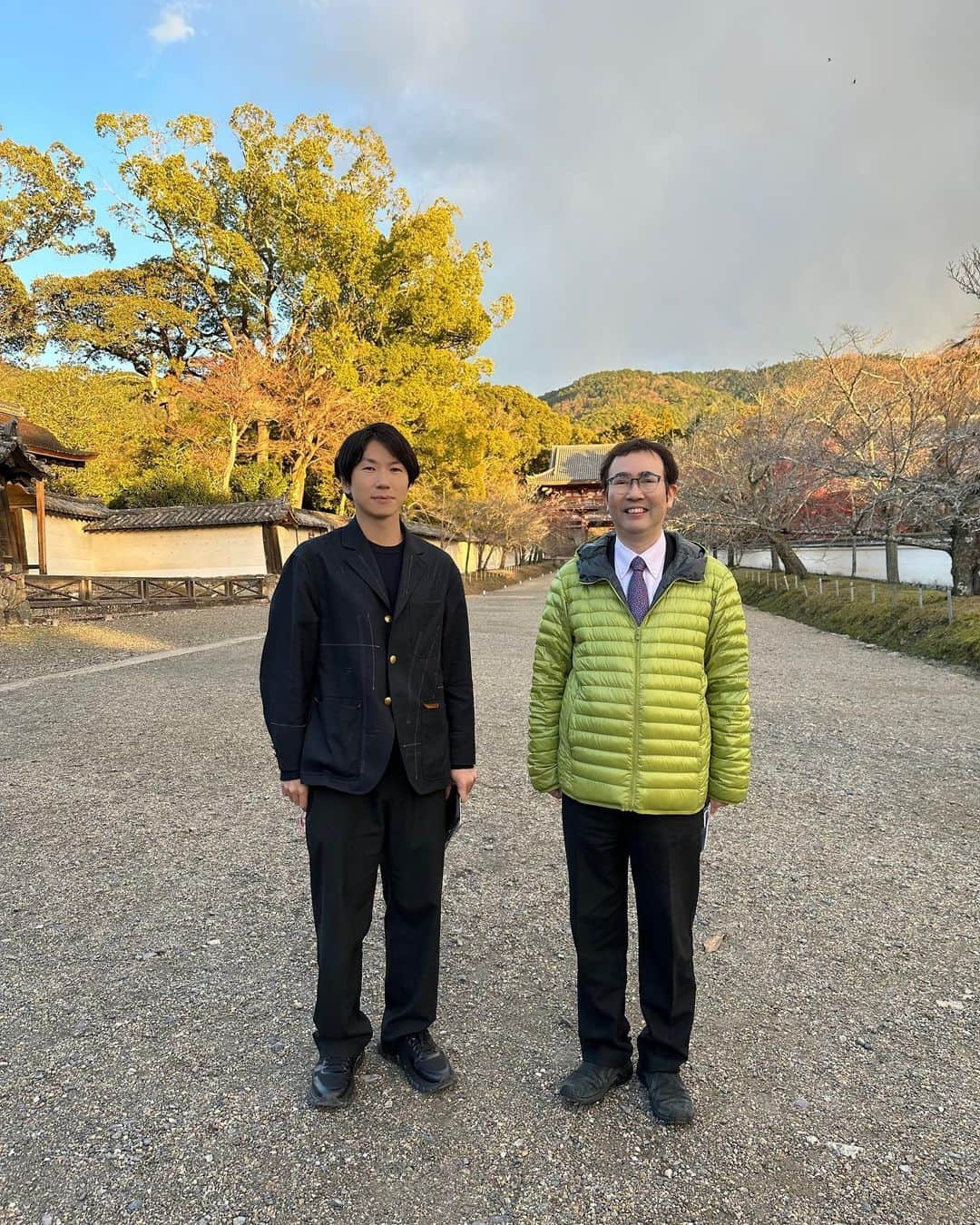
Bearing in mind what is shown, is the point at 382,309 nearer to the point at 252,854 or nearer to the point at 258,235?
the point at 258,235

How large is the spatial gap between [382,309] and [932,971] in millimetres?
23978

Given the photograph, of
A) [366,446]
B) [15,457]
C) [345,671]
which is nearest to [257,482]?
[15,457]

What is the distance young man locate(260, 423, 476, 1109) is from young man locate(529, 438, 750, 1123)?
1.03ft

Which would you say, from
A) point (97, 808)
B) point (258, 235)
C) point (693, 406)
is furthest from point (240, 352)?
point (693, 406)

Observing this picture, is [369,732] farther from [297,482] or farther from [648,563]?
[297,482]

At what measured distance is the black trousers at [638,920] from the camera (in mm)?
1857

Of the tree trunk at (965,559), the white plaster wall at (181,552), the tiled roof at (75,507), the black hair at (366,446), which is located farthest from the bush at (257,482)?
the black hair at (366,446)

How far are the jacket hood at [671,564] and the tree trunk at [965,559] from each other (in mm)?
11251

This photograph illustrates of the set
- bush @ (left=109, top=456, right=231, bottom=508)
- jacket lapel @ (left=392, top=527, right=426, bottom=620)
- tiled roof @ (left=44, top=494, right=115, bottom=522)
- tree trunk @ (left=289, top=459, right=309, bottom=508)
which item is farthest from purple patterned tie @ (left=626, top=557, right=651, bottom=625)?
bush @ (left=109, top=456, right=231, bottom=508)

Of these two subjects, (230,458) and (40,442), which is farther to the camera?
(230,458)

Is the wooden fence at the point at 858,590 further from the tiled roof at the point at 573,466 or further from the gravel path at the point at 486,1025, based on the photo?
the tiled roof at the point at 573,466

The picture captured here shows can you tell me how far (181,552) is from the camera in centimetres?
2212

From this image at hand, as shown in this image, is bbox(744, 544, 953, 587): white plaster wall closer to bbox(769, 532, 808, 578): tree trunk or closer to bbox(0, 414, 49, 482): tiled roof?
bbox(769, 532, 808, 578): tree trunk

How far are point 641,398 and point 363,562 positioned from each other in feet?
255
